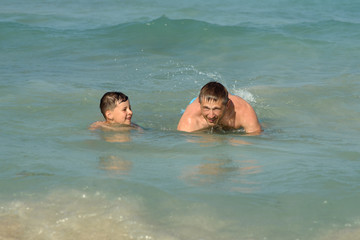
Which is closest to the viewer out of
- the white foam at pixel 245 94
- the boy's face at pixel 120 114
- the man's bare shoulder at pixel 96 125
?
the man's bare shoulder at pixel 96 125

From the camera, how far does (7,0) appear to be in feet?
73.0

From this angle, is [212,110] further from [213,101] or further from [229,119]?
[229,119]

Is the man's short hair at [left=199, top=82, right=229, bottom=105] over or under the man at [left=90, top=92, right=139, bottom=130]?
over

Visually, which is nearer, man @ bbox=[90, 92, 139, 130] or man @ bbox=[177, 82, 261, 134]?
man @ bbox=[177, 82, 261, 134]

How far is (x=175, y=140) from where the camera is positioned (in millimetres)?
6094

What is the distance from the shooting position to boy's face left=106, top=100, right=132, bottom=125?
22.9 ft

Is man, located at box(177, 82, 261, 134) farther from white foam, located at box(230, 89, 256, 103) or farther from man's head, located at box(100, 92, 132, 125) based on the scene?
white foam, located at box(230, 89, 256, 103)

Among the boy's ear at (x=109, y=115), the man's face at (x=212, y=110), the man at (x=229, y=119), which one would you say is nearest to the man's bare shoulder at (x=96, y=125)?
the boy's ear at (x=109, y=115)

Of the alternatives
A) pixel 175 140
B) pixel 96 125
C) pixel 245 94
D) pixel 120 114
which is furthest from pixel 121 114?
pixel 245 94

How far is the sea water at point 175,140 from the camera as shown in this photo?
404cm

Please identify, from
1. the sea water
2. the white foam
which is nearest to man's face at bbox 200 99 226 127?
the sea water

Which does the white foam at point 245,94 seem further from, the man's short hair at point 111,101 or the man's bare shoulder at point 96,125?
the man's bare shoulder at point 96,125

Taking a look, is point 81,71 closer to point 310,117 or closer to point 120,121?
point 120,121

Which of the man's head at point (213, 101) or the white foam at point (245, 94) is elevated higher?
the man's head at point (213, 101)
